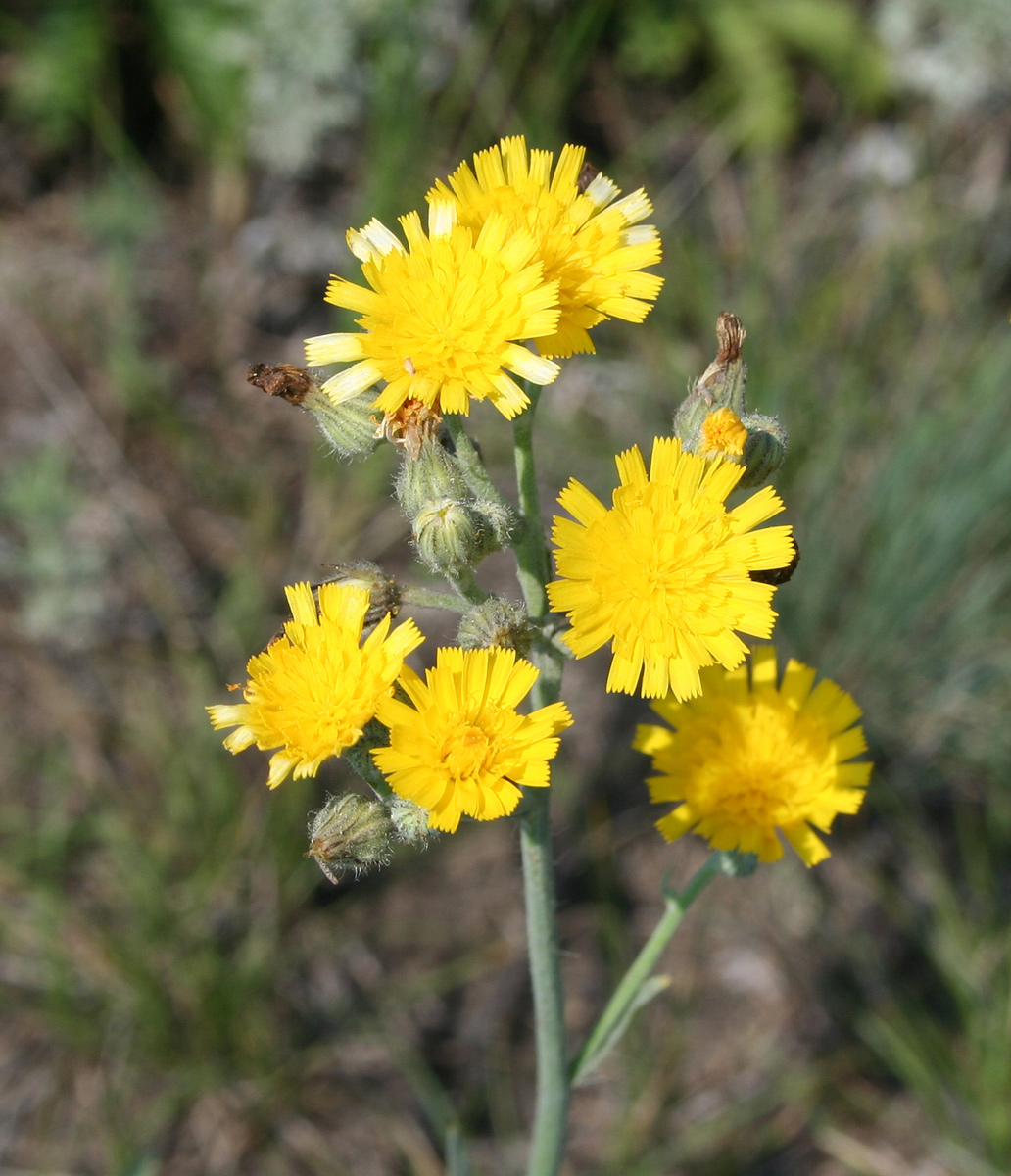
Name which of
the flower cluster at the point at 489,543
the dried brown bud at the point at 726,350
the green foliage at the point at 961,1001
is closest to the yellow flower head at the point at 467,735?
the flower cluster at the point at 489,543

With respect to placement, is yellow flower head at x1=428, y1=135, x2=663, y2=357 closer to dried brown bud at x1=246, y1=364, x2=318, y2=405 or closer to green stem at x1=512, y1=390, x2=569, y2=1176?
green stem at x1=512, y1=390, x2=569, y2=1176

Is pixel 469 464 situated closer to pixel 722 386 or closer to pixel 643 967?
pixel 722 386

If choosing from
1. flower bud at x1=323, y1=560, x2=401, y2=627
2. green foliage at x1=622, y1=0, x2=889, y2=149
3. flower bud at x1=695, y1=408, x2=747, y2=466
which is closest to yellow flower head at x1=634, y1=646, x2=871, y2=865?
flower bud at x1=695, y1=408, x2=747, y2=466

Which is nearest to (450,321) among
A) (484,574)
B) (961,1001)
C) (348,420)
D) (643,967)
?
(348,420)

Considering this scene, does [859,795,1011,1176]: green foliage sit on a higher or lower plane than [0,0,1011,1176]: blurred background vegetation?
lower

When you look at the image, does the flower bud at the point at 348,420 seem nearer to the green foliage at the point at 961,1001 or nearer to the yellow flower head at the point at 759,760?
the yellow flower head at the point at 759,760

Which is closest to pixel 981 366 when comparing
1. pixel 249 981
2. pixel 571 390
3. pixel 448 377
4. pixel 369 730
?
pixel 571 390
